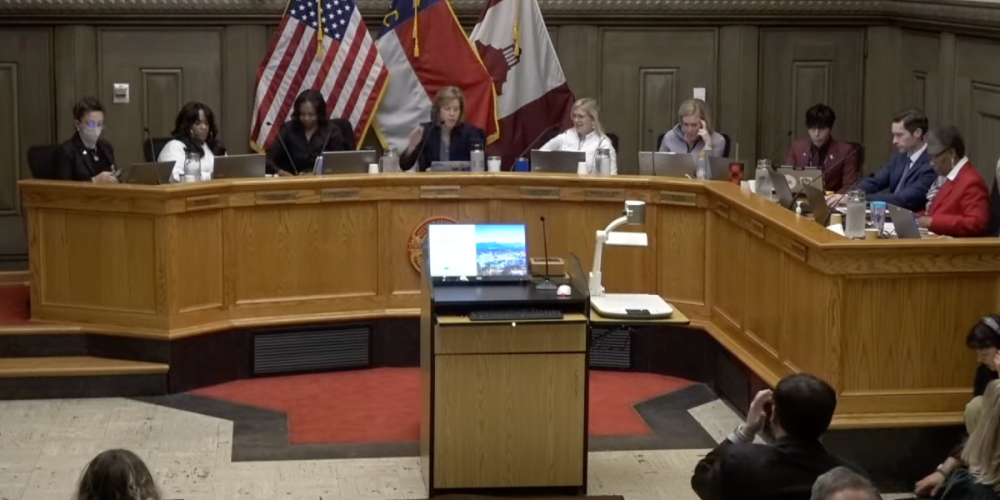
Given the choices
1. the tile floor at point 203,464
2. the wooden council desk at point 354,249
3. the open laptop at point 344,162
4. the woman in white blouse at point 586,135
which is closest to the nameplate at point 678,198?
the wooden council desk at point 354,249

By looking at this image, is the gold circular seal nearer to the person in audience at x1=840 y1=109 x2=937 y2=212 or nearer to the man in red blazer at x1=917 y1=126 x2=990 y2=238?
the person in audience at x1=840 y1=109 x2=937 y2=212

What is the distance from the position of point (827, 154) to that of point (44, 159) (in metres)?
4.70

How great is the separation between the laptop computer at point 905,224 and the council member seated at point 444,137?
316 centimetres

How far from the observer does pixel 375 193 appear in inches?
353

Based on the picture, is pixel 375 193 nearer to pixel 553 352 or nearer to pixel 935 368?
pixel 553 352

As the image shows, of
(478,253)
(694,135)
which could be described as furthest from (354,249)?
(694,135)

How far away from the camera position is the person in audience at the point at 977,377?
646cm

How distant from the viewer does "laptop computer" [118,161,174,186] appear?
8.53 m

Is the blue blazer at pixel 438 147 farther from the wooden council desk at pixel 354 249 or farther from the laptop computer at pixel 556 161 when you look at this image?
the wooden council desk at pixel 354 249

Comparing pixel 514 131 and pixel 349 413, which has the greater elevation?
pixel 514 131

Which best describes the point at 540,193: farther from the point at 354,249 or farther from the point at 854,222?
the point at 854,222

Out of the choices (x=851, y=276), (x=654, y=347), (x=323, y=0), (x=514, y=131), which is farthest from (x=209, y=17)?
(x=851, y=276)

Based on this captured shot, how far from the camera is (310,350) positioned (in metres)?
8.98

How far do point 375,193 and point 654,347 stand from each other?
69.9 inches
